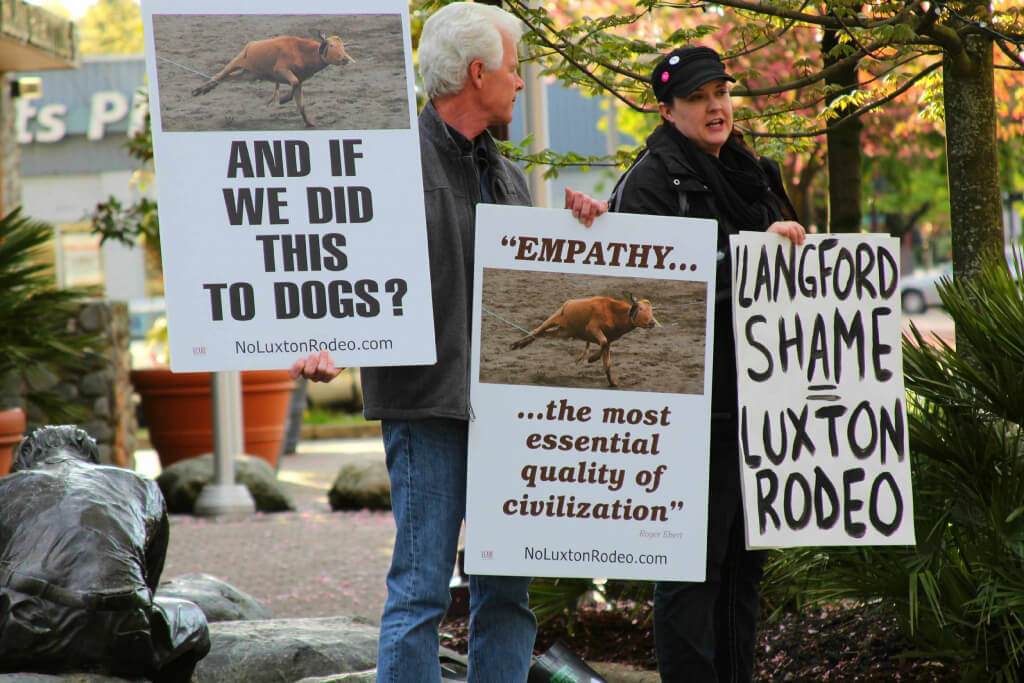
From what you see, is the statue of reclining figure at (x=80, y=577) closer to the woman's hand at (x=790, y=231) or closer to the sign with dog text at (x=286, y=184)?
the sign with dog text at (x=286, y=184)

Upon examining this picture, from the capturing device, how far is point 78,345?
7.62 m

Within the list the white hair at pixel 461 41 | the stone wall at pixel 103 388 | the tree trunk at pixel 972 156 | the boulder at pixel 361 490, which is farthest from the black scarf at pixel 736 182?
the stone wall at pixel 103 388

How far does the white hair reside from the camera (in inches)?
117

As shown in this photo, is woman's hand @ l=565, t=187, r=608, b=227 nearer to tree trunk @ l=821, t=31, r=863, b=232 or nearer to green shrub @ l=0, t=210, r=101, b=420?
tree trunk @ l=821, t=31, r=863, b=232

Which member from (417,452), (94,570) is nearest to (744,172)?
(417,452)

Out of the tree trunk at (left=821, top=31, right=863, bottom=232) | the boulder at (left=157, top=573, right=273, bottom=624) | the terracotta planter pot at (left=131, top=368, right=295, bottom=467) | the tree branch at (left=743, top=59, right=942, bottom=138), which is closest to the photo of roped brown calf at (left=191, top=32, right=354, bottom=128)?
the tree branch at (left=743, top=59, right=942, bottom=138)

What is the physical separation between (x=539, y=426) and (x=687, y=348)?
417mm

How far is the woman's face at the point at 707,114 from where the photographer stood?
3.36 m

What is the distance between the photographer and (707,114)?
3.37m

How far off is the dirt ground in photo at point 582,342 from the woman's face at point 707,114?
41 centimetres

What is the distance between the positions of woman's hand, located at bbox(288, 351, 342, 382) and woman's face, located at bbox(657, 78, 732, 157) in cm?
117

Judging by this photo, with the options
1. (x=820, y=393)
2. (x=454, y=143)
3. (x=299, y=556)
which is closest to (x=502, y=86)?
(x=454, y=143)

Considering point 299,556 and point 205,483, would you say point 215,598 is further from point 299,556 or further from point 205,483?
point 205,483

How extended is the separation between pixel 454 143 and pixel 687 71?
679 mm
